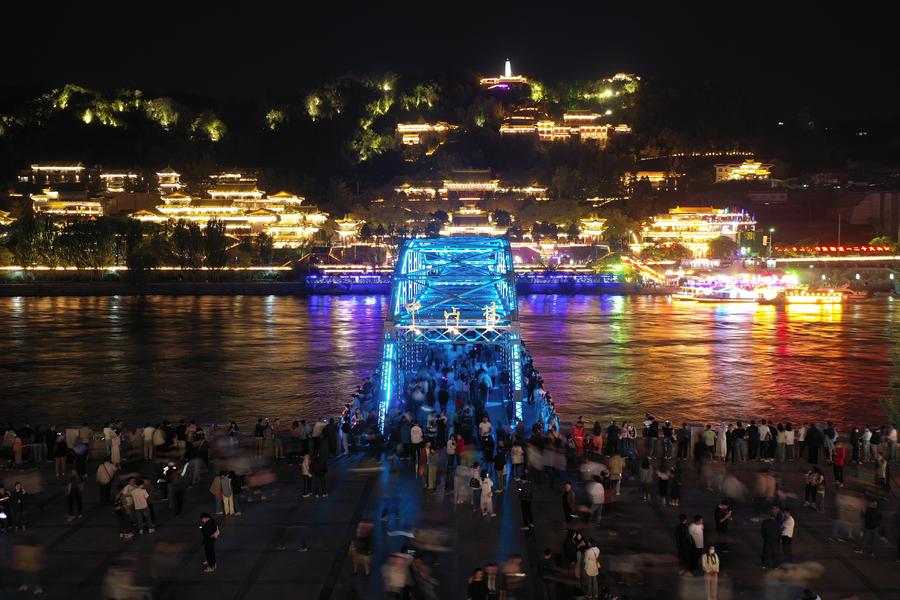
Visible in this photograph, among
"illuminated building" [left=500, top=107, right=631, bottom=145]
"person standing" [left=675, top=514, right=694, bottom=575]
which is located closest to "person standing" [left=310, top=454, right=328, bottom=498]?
"person standing" [left=675, top=514, right=694, bottom=575]

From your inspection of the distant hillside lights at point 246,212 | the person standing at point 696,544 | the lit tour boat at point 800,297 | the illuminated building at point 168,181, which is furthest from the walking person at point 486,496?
the illuminated building at point 168,181

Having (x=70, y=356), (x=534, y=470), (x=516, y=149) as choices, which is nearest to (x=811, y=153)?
(x=516, y=149)

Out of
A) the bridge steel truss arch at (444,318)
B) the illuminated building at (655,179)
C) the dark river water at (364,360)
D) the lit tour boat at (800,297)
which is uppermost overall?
the illuminated building at (655,179)

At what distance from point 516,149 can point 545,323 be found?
3130 inches

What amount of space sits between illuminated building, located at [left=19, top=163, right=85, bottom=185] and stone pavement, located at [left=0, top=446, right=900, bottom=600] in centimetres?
11644

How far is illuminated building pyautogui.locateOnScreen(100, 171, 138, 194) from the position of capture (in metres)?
119

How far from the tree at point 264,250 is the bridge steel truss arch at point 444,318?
65.4 m

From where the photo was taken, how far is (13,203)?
11044 cm

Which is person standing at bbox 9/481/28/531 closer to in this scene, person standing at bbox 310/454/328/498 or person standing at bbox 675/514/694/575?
person standing at bbox 310/454/328/498

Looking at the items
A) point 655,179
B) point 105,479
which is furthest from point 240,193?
point 105,479

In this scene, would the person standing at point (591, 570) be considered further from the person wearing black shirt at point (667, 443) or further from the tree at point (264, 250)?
the tree at point (264, 250)

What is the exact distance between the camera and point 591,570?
421 inches

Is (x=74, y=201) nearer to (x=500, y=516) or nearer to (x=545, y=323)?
(x=545, y=323)

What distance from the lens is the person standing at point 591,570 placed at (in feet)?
Answer: 35.1
